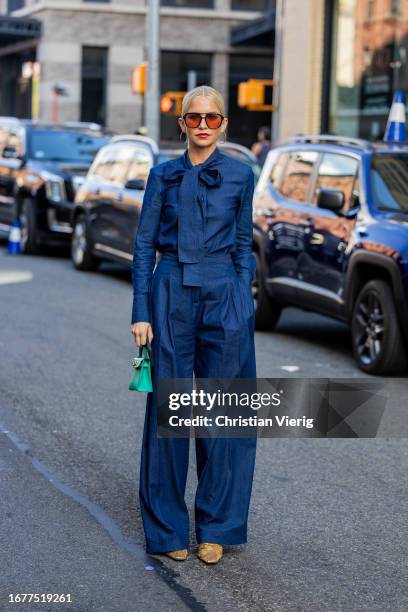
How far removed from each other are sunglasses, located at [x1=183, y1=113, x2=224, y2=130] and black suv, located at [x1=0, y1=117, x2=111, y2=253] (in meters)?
13.7

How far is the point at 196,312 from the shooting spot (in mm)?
5340

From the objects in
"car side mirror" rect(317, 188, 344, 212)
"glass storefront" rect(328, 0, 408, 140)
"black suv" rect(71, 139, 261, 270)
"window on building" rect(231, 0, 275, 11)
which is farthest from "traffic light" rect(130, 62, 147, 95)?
"window on building" rect(231, 0, 275, 11)

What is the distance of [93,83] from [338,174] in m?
31.6

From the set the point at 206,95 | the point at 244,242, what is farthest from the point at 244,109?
the point at 206,95

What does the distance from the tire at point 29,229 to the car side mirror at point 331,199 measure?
9182 mm

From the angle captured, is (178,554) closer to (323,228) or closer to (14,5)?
(323,228)

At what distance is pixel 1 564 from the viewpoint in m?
5.25

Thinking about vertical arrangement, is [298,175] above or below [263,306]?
above

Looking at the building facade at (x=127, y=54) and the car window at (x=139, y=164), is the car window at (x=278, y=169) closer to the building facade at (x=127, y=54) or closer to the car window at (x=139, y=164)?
the car window at (x=139, y=164)

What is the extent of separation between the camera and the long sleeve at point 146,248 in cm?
534

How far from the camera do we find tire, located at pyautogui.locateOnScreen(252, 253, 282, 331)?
486 inches

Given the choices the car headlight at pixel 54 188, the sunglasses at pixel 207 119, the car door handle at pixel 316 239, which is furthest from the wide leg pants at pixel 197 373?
the car headlight at pixel 54 188

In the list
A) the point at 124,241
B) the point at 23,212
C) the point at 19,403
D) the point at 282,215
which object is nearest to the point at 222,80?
the point at 23,212

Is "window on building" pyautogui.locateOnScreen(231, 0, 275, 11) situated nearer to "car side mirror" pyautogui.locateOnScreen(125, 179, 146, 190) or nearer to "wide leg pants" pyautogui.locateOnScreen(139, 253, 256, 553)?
"car side mirror" pyautogui.locateOnScreen(125, 179, 146, 190)
